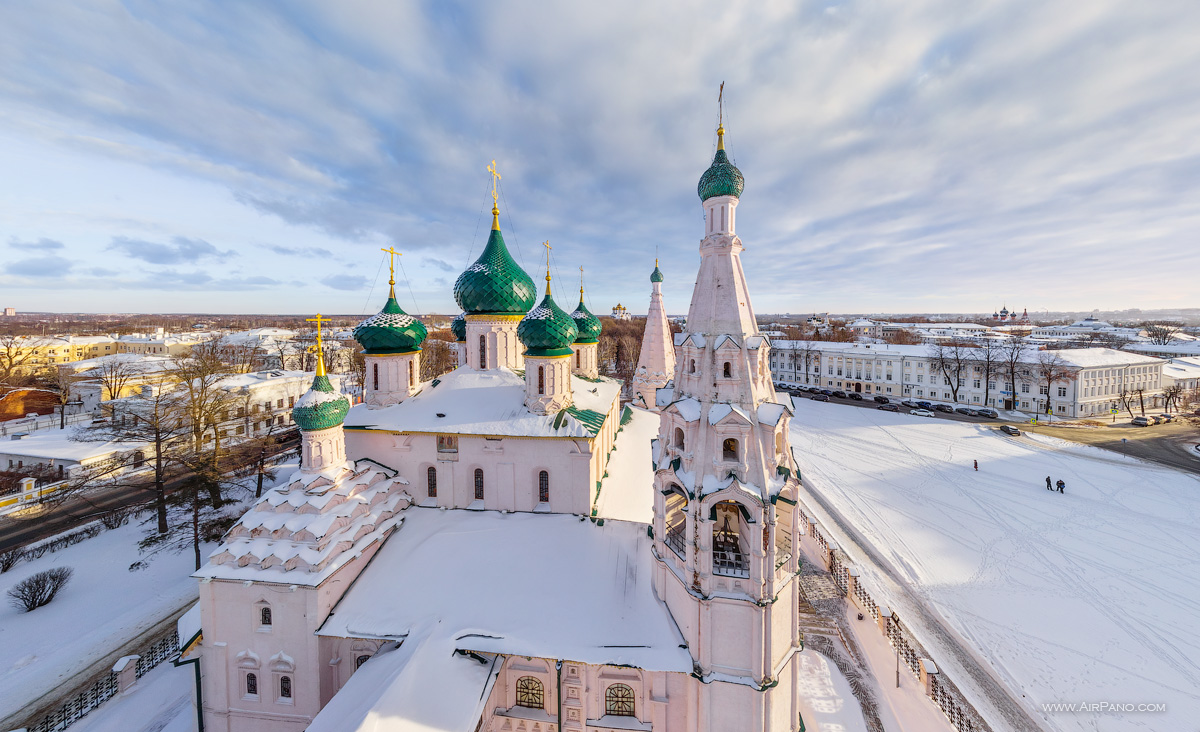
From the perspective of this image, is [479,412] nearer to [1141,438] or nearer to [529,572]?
[529,572]

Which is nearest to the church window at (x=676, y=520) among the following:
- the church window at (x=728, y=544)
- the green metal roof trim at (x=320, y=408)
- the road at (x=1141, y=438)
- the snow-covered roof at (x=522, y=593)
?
the church window at (x=728, y=544)

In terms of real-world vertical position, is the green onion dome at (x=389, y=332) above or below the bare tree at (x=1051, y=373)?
above

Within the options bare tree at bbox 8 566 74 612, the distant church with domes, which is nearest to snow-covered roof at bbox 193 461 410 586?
the distant church with domes

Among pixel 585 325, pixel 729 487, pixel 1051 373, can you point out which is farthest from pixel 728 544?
pixel 1051 373

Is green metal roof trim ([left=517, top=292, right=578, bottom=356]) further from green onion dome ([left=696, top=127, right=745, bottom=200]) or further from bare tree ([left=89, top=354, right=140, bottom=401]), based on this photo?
bare tree ([left=89, top=354, right=140, bottom=401])

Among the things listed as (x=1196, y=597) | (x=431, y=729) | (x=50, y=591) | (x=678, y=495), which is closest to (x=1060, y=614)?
(x=1196, y=597)

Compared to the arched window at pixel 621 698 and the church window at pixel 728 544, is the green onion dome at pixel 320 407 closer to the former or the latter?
the arched window at pixel 621 698

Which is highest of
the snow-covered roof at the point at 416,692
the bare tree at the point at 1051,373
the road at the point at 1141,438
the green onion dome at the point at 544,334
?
the green onion dome at the point at 544,334
